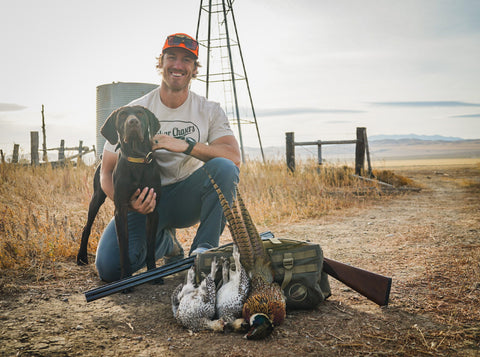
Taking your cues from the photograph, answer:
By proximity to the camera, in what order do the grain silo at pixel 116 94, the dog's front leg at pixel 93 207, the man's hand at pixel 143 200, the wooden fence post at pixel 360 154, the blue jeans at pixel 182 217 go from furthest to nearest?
the wooden fence post at pixel 360 154 < the grain silo at pixel 116 94 < the dog's front leg at pixel 93 207 < the blue jeans at pixel 182 217 < the man's hand at pixel 143 200

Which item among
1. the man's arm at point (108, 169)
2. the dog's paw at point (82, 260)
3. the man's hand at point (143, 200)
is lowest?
the dog's paw at point (82, 260)

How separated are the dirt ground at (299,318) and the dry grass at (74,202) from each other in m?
0.37

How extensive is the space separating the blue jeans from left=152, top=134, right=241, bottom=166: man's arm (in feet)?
0.30

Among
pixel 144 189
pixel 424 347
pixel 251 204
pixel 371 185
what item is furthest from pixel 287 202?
pixel 424 347

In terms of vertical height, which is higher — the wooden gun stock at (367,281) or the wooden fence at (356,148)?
the wooden fence at (356,148)

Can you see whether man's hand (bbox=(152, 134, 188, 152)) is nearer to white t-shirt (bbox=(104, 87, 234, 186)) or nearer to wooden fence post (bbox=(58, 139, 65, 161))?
white t-shirt (bbox=(104, 87, 234, 186))

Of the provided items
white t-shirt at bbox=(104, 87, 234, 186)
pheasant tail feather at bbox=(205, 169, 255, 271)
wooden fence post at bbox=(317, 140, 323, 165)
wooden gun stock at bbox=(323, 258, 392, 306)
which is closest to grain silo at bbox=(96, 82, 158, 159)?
wooden fence post at bbox=(317, 140, 323, 165)

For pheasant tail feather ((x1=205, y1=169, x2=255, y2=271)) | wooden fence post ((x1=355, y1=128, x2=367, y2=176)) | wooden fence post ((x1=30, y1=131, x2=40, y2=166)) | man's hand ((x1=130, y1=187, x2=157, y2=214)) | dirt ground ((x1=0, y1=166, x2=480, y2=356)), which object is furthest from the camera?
wooden fence post ((x1=30, y1=131, x2=40, y2=166))

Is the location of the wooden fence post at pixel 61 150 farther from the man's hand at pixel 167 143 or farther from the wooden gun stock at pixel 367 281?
the wooden gun stock at pixel 367 281

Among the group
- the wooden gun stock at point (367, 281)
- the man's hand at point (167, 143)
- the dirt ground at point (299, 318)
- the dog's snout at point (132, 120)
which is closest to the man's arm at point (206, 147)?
the man's hand at point (167, 143)

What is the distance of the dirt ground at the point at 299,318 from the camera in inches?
80.4

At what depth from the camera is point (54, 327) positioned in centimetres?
234

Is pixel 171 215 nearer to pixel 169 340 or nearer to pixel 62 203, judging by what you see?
pixel 169 340

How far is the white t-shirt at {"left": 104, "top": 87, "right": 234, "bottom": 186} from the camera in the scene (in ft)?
10.8
